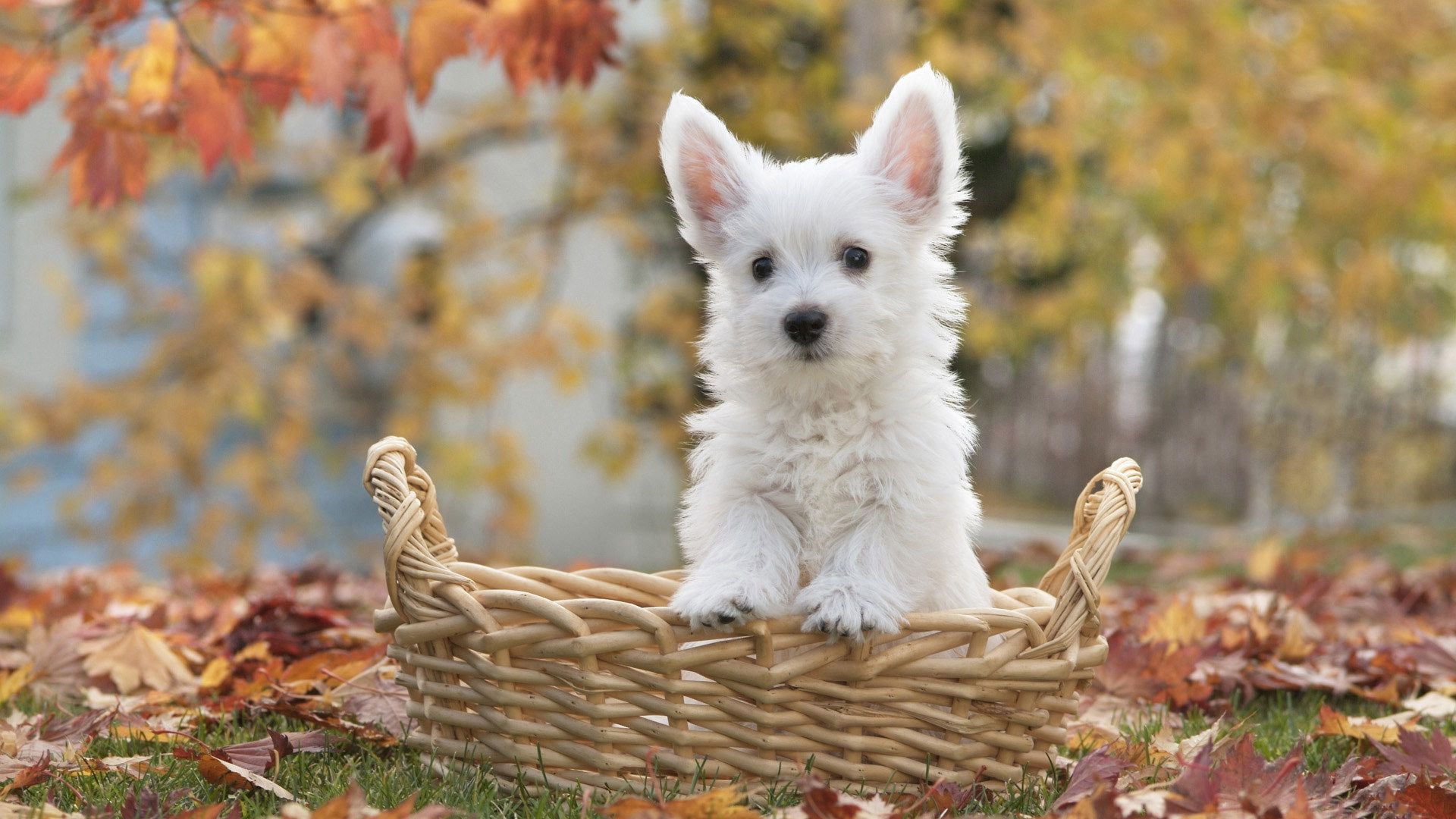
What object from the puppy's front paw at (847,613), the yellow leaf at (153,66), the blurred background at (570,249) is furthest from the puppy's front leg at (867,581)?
the blurred background at (570,249)

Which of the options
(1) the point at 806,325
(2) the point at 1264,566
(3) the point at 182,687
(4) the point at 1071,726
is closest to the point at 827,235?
(1) the point at 806,325

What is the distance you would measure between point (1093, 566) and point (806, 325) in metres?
0.74

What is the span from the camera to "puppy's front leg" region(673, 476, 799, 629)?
2.29 meters

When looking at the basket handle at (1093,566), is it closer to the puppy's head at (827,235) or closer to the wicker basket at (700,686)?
the wicker basket at (700,686)

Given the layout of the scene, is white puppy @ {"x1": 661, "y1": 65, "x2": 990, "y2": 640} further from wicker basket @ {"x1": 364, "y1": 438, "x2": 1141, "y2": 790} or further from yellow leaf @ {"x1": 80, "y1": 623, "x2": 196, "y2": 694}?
yellow leaf @ {"x1": 80, "y1": 623, "x2": 196, "y2": 694}

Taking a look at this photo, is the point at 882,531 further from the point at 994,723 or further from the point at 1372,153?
the point at 1372,153

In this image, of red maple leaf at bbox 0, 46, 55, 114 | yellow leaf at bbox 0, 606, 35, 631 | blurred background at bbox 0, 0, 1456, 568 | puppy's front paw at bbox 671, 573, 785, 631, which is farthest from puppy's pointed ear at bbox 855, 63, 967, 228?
blurred background at bbox 0, 0, 1456, 568

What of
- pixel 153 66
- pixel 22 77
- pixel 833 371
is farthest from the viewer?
→ pixel 153 66

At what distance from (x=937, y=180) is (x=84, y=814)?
81.8 inches

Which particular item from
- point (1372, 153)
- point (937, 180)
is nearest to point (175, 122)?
point (937, 180)

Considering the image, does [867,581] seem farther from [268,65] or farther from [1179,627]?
[268,65]

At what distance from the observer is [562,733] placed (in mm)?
2332

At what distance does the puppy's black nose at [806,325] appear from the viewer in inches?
100

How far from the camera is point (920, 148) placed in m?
2.80
